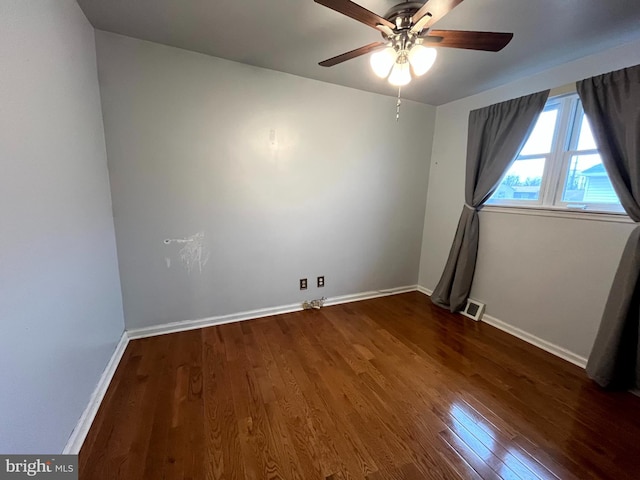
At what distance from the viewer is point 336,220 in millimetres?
2838

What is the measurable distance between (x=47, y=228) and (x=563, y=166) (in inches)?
135

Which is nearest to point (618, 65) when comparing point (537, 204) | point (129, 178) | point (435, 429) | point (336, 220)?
point (537, 204)

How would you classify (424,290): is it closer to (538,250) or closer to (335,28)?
(538,250)

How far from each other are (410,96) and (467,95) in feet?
1.96

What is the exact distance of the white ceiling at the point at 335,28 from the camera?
1.45 meters

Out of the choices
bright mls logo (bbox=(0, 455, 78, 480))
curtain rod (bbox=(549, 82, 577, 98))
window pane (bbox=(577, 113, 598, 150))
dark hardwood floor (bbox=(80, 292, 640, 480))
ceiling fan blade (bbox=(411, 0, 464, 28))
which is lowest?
dark hardwood floor (bbox=(80, 292, 640, 480))

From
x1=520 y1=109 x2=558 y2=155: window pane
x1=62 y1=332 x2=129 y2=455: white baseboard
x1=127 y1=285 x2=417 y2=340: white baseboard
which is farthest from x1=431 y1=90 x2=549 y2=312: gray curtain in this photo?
x1=62 y1=332 x2=129 y2=455: white baseboard

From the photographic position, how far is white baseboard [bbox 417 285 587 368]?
2.02 metres

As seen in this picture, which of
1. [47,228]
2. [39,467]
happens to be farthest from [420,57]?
[39,467]

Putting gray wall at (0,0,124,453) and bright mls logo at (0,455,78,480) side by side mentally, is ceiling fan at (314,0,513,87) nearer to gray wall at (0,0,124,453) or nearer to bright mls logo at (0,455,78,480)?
gray wall at (0,0,124,453)

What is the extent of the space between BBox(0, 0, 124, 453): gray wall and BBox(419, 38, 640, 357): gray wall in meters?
3.31

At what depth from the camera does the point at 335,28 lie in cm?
166

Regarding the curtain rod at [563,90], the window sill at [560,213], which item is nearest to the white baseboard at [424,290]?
the window sill at [560,213]

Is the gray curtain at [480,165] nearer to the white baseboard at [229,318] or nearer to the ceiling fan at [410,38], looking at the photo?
the white baseboard at [229,318]
